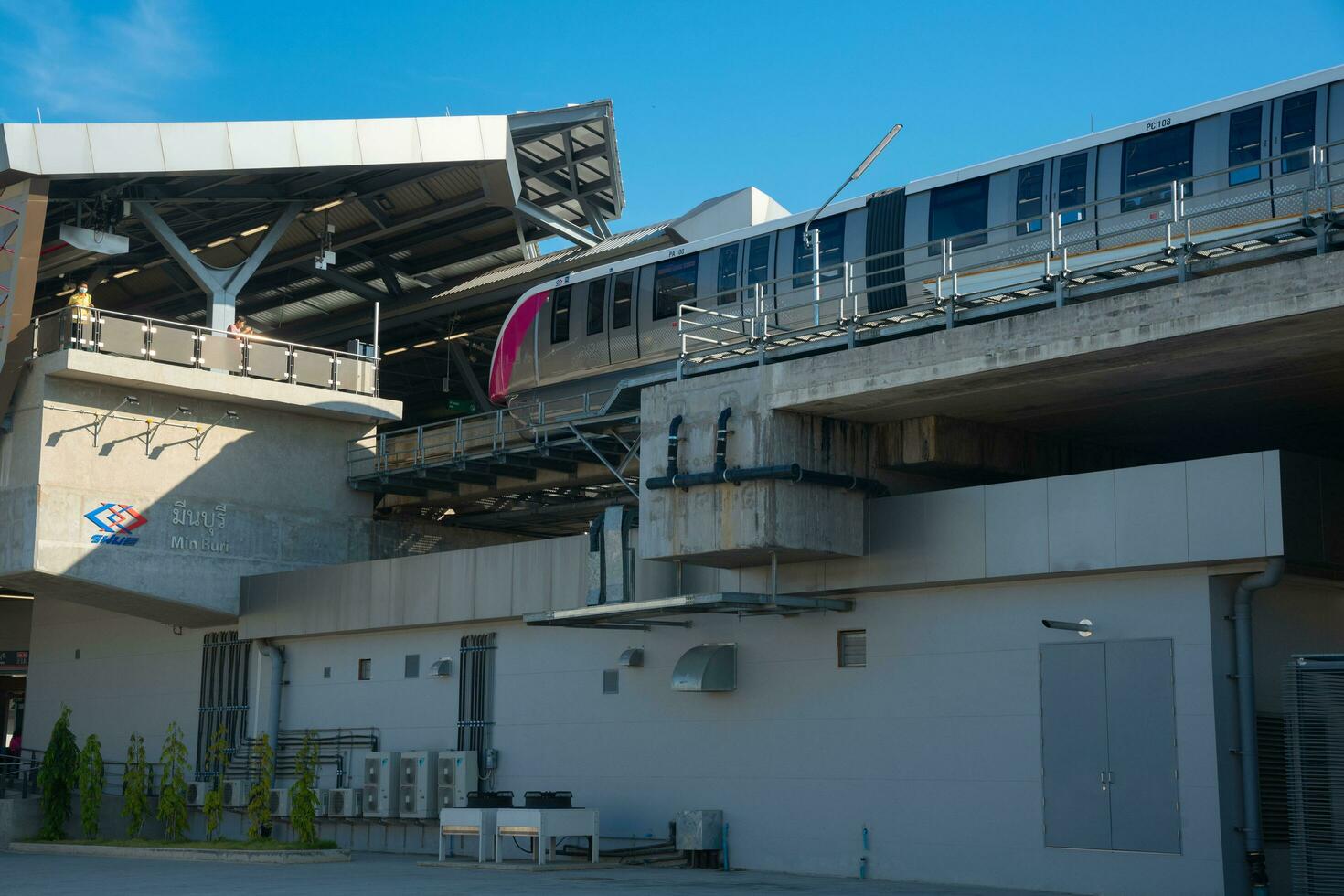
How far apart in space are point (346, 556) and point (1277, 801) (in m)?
21.1

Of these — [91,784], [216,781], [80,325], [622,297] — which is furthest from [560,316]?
[91,784]

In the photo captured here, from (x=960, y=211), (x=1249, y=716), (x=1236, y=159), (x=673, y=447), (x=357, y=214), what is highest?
(x=357, y=214)

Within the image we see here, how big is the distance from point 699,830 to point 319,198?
19.4 metres

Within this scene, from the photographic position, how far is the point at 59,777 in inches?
1185

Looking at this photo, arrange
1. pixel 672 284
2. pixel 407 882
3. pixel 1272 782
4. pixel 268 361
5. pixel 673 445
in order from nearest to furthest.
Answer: pixel 1272 782 < pixel 407 882 < pixel 673 445 < pixel 672 284 < pixel 268 361

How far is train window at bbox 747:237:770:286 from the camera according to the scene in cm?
2689

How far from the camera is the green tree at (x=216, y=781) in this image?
26.1 m

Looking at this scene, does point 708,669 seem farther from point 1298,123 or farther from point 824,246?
point 1298,123

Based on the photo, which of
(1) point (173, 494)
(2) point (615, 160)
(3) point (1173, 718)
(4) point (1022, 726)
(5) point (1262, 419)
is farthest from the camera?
(2) point (615, 160)

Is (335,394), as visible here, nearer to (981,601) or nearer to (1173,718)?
(981,601)

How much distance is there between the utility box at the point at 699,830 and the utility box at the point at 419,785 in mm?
5842

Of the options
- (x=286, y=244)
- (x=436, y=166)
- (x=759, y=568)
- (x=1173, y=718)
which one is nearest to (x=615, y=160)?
(x=436, y=166)

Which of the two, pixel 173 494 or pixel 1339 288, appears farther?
pixel 173 494

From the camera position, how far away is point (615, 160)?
38250mm
